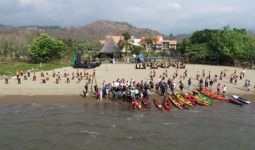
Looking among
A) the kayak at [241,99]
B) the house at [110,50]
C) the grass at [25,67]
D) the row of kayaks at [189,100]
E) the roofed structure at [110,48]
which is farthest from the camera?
the roofed structure at [110,48]

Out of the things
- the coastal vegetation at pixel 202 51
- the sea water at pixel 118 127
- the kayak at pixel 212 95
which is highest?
the coastal vegetation at pixel 202 51

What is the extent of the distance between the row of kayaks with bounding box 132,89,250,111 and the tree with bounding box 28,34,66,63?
45824 millimetres

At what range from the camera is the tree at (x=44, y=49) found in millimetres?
79938

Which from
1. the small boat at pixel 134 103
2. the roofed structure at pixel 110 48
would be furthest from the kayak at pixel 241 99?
the roofed structure at pixel 110 48

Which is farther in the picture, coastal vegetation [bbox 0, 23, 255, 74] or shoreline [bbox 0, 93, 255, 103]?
coastal vegetation [bbox 0, 23, 255, 74]

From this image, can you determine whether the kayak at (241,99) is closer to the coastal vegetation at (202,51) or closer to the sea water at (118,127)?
the sea water at (118,127)

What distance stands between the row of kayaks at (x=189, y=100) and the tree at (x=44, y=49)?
4582 centimetres

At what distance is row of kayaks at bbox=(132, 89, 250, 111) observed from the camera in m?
36.3

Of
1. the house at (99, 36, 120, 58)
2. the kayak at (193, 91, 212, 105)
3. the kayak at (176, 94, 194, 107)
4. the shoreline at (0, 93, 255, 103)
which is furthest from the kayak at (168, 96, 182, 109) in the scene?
Answer: the house at (99, 36, 120, 58)

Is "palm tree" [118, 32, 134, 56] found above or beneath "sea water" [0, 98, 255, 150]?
above

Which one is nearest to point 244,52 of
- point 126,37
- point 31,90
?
point 126,37

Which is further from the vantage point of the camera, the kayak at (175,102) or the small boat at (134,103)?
the kayak at (175,102)

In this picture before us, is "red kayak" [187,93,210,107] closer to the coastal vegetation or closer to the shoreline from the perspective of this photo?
the shoreline

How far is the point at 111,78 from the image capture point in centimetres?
5116
